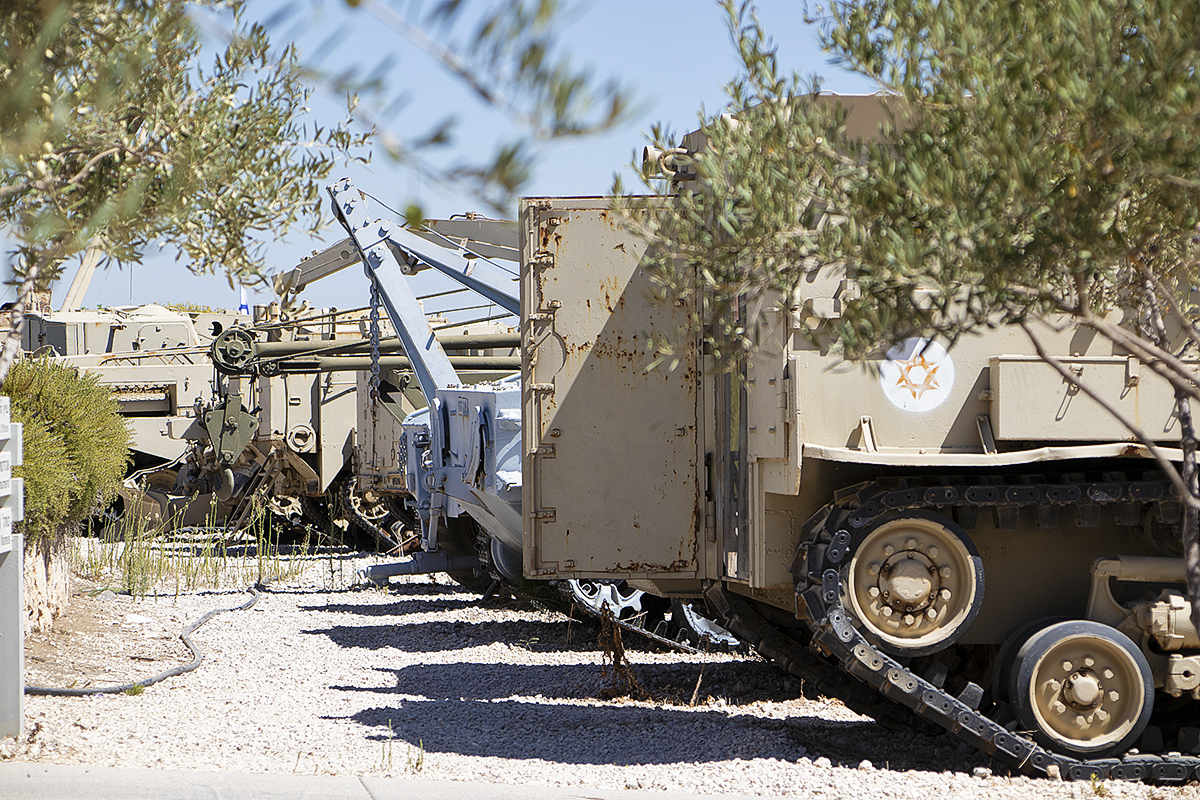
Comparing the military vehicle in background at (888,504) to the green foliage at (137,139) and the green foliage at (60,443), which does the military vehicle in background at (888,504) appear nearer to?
the green foliage at (137,139)

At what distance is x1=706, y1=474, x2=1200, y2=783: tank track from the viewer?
18.0 ft

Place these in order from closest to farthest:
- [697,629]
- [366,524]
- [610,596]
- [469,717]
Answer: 1. [469,717]
2. [697,629]
3. [610,596]
4. [366,524]

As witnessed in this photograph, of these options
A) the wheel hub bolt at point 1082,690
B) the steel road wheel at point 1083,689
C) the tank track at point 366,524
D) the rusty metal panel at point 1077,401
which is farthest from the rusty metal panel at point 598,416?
the tank track at point 366,524

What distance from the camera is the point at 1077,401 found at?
560 centimetres

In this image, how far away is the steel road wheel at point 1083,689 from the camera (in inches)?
218

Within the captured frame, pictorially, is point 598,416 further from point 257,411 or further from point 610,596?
point 257,411

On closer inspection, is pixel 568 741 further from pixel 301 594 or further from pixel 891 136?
pixel 301 594

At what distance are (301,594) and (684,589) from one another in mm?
5963

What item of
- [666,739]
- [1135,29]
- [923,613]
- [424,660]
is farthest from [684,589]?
[1135,29]

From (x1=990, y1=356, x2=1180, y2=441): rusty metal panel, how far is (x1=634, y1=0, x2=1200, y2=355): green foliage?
161 cm

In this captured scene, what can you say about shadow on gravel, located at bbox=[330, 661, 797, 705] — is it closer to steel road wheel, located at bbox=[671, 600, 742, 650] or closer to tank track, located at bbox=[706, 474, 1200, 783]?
steel road wheel, located at bbox=[671, 600, 742, 650]

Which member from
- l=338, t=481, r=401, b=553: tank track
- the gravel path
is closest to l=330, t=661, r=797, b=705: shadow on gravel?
the gravel path

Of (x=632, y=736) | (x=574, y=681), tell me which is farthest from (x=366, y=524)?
(x=632, y=736)

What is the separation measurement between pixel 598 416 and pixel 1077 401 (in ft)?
7.23
